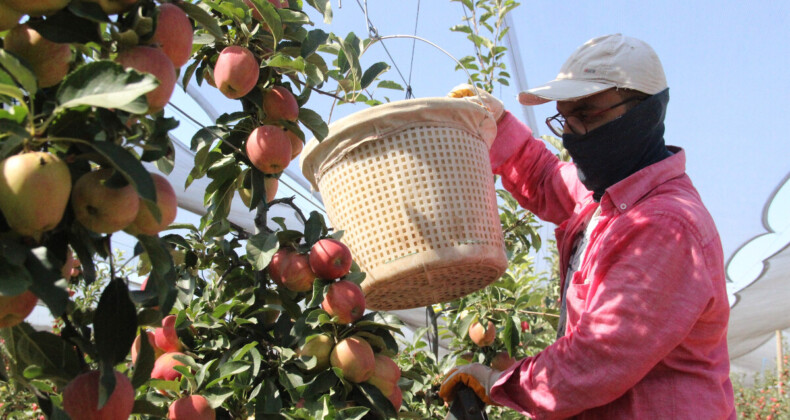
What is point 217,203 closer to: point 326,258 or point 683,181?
point 326,258

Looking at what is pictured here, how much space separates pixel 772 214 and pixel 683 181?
5.13 meters

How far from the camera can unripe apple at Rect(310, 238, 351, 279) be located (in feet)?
4.30

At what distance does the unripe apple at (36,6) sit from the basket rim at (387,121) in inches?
26.1

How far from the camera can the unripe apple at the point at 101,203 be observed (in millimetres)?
679

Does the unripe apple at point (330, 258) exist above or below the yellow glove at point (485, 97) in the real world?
below

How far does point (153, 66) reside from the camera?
0.75m

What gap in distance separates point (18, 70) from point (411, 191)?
791 mm

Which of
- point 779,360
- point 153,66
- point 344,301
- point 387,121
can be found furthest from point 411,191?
point 779,360

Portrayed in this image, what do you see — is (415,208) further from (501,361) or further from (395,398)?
(501,361)

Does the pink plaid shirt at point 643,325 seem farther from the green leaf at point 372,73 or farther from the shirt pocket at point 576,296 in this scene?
the green leaf at point 372,73

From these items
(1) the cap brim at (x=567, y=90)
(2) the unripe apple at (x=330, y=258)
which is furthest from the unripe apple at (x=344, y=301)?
(1) the cap brim at (x=567, y=90)

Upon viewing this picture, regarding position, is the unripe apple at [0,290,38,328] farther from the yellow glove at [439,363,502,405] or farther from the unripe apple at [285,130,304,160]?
the yellow glove at [439,363,502,405]

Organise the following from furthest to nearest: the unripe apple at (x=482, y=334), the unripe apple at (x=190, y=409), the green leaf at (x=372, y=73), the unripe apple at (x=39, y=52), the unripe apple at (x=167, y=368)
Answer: the unripe apple at (x=482, y=334), the green leaf at (x=372, y=73), the unripe apple at (x=167, y=368), the unripe apple at (x=190, y=409), the unripe apple at (x=39, y=52)

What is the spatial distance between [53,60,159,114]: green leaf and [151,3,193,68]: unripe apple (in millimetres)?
134
